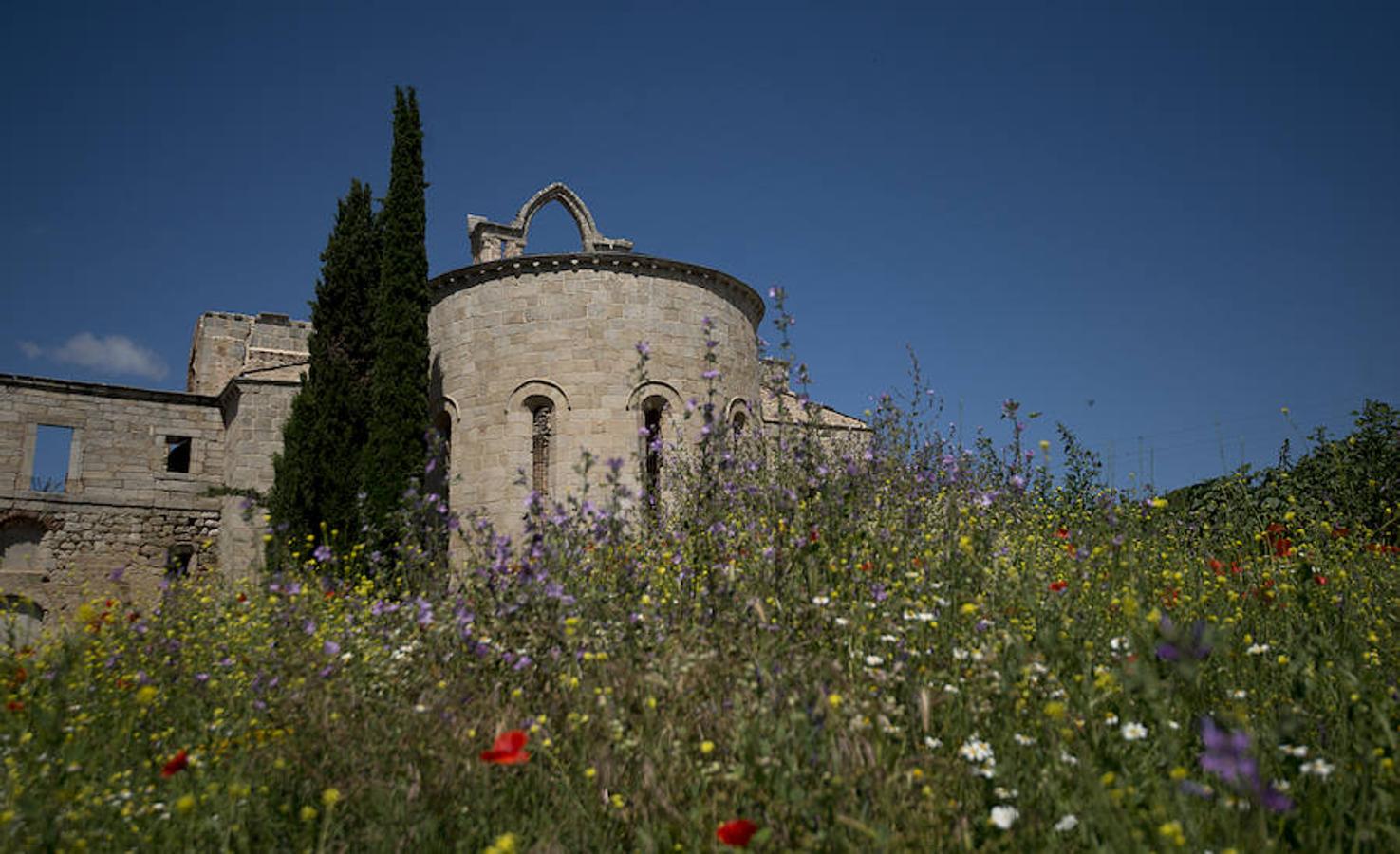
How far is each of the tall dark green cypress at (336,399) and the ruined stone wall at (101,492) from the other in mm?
3966

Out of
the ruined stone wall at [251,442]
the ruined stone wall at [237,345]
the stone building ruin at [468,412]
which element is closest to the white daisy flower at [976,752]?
the stone building ruin at [468,412]

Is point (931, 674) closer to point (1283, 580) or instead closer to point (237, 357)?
point (1283, 580)

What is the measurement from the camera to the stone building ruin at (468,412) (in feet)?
Result: 48.6

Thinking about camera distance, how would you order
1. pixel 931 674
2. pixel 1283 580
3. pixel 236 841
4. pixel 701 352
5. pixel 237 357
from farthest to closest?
pixel 237 357 → pixel 701 352 → pixel 1283 580 → pixel 931 674 → pixel 236 841

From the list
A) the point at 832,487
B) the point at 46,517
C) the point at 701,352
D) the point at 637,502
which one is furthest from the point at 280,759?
the point at 46,517

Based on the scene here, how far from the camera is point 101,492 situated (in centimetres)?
1806

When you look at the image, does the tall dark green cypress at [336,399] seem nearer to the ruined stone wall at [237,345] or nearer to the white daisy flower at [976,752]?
the ruined stone wall at [237,345]

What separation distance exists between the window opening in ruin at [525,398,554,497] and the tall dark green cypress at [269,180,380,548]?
2.96 metres

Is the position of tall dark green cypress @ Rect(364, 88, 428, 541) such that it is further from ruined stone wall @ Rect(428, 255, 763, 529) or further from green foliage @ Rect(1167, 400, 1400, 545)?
green foliage @ Rect(1167, 400, 1400, 545)

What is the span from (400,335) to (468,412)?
1.82 meters

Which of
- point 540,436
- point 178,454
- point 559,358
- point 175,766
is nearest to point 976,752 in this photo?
point 175,766

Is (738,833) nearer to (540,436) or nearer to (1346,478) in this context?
(1346,478)

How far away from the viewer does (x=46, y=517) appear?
57.5 ft

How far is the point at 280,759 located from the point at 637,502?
3.45 m
